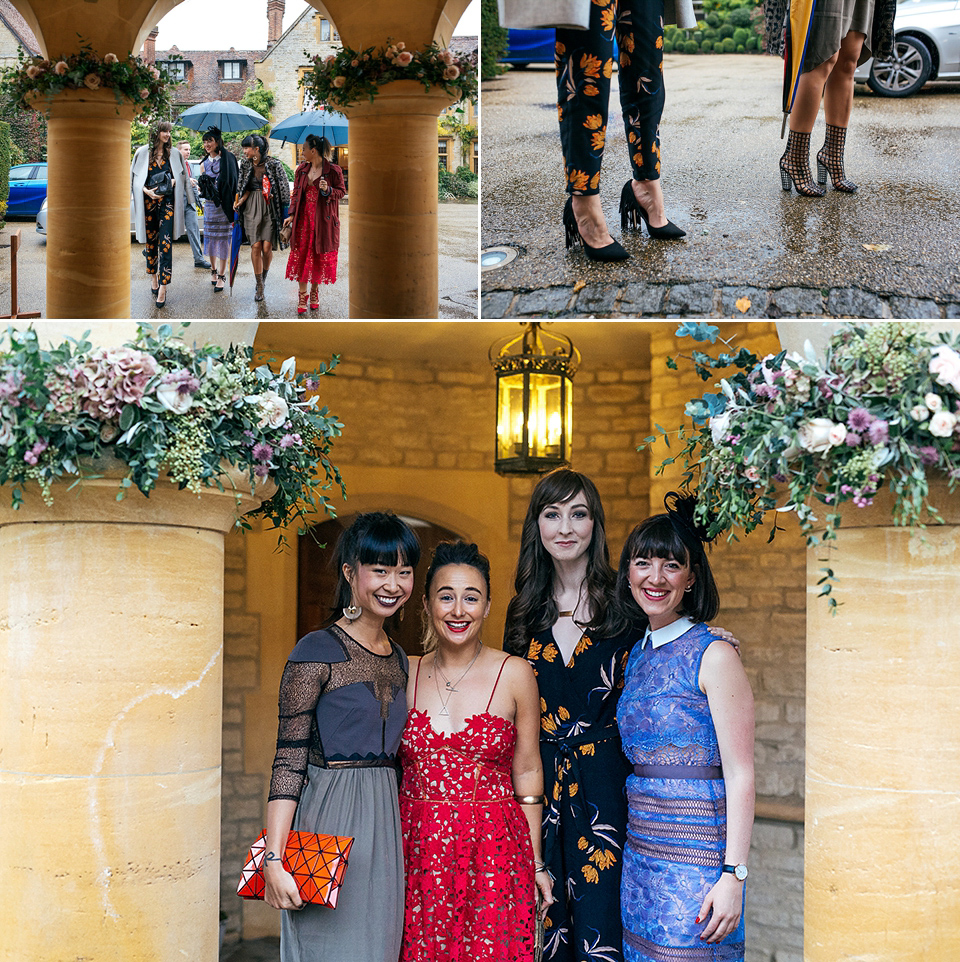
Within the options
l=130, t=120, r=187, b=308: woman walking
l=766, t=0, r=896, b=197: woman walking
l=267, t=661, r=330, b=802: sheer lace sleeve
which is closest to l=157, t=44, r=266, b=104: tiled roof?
l=130, t=120, r=187, b=308: woman walking

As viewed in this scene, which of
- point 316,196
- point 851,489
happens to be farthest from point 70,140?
point 851,489

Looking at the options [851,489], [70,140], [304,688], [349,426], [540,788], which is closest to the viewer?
[851,489]

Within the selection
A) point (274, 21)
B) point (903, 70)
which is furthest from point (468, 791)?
point (274, 21)

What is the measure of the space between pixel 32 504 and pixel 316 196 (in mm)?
3834

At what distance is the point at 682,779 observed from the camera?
107 inches

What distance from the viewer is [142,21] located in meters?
5.11

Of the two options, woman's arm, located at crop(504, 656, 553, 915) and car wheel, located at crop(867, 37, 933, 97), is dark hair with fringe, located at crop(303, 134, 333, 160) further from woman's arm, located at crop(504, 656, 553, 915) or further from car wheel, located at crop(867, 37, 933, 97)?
woman's arm, located at crop(504, 656, 553, 915)

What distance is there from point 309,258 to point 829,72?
10.0 feet

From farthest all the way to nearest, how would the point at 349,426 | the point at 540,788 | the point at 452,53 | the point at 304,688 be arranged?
the point at 349,426
the point at 452,53
the point at 540,788
the point at 304,688

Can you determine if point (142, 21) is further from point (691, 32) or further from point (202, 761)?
point (202, 761)

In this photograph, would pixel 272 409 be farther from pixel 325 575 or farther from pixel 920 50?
pixel 325 575

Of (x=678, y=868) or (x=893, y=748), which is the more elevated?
(x=893, y=748)

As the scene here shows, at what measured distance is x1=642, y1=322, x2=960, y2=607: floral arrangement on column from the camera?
2.26m

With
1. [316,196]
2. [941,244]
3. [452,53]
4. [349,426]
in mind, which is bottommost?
[349,426]
